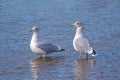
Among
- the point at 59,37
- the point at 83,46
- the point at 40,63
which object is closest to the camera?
the point at 40,63

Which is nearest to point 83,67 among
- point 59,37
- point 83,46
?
point 83,46

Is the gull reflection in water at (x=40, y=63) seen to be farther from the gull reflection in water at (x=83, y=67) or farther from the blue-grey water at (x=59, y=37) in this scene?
the gull reflection in water at (x=83, y=67)

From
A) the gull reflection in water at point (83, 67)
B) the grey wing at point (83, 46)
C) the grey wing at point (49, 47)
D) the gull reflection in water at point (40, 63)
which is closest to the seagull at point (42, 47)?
the grey wing at point (49, 47)

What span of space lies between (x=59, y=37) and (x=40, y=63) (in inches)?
109

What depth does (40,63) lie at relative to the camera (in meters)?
13.6

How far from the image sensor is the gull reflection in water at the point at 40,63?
12.4 m

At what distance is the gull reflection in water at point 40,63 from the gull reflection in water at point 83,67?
57cm

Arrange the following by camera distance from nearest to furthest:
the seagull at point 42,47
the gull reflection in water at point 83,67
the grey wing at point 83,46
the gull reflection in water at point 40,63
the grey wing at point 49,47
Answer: the gull reflection in water at point 83,67 → the gull reflection in water at point 40,63 → the grey wing at point 83,46 → the seagull at point 42,47 → the grey wing at point 49,47

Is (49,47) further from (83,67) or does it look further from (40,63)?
(83,67)

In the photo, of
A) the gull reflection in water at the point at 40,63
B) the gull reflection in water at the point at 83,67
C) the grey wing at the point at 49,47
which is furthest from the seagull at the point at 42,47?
the gull reflection in water at the point at 83,67

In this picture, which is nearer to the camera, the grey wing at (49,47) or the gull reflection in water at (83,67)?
the gull reflection in water at (83,67)

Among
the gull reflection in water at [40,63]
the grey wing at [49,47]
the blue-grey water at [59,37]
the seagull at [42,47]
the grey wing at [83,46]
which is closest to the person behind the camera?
the blue-grey water at [59,37]

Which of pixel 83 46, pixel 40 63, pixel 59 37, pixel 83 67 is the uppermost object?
pixel 59 37

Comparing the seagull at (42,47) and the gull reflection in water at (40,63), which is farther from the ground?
the seagull at (42,47)
